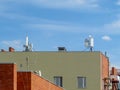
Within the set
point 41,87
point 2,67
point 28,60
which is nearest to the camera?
point 2,67

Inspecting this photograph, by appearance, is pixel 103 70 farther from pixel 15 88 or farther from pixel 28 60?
pixel 15 88

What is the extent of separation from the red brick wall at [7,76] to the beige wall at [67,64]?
36881 millimetres

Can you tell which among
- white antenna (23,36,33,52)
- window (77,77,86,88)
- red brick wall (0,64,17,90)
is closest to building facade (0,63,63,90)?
red brick wall (0,64,17,90)

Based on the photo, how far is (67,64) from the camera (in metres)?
69.9

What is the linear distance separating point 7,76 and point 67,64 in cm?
3771

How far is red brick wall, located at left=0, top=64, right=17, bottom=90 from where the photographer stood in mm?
32312

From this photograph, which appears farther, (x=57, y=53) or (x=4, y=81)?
(x=57, y=53)

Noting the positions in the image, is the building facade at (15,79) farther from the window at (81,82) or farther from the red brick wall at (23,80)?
the window at (81,82)

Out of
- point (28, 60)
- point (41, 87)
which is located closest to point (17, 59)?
point (28, 60)

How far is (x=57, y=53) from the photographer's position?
229ft

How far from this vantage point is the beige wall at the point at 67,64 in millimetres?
69500

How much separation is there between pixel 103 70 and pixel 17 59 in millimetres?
11189

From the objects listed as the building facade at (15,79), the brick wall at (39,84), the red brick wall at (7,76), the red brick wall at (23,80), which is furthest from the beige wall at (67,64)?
the red brick wall at (7,76)

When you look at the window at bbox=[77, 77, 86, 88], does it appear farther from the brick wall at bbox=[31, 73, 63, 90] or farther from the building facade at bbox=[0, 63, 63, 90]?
the building facade at bbox=[0, 63, 63, 90]
